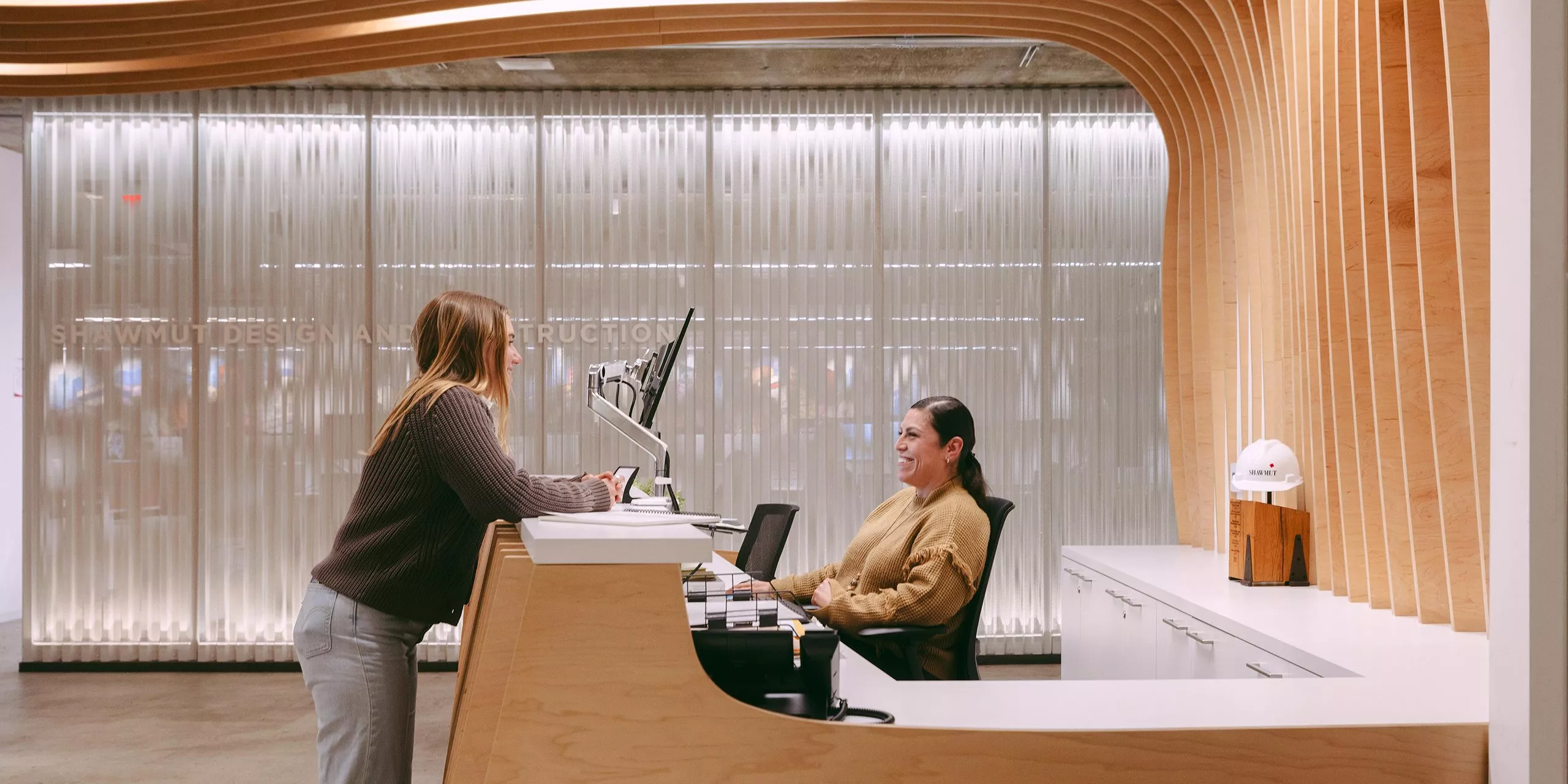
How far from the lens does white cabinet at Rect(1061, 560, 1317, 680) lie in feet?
9.64

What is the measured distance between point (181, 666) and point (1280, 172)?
6.23 m

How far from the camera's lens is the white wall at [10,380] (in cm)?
773

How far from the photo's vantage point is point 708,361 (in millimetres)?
6176

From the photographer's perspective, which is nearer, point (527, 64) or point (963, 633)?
point (963, 633)

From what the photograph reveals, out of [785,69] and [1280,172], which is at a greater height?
[785,69]

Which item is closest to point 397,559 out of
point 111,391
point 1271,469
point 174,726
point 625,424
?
point 625,424

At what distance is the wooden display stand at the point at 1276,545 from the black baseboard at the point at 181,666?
14.5ft

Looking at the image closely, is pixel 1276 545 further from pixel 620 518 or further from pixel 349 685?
pixel 349 685

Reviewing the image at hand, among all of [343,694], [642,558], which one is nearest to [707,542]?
[642,558]

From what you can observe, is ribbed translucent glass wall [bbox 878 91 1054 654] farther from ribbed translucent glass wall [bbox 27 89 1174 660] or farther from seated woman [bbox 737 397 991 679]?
seated woman [bbox 737 397 991 679]

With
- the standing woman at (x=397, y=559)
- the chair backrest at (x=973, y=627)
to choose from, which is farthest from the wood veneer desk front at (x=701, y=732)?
the chair backrest at (x=973, y=627)

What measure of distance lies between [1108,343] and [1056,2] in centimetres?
248

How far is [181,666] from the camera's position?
20.0 feet

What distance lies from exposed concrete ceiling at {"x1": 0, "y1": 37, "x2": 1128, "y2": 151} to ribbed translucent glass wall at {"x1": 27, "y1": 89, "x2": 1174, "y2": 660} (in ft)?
0.42
